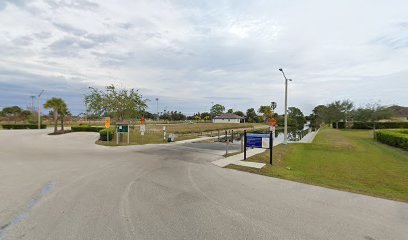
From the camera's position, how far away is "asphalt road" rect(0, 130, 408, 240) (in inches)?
165

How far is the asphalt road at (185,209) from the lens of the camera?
4195mm

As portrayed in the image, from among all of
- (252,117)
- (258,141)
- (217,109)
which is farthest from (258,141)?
(217,109)

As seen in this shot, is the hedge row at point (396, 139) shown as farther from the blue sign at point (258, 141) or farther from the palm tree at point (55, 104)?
the palm tree at point (55, 104)

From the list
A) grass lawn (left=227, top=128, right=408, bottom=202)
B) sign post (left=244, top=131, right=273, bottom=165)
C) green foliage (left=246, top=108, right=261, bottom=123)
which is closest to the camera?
grass lawn (left=227, top=128, right=408, bottom=202)

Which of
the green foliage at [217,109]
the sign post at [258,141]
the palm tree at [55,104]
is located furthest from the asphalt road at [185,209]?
the green foliage at [217,109]

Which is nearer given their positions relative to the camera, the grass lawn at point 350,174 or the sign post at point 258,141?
the grass lawn at point 350,174

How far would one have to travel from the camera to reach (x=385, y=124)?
45531 millimetres

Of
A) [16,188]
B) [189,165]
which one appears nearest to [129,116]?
[189,165]

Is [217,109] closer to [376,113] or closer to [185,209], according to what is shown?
[376,113]

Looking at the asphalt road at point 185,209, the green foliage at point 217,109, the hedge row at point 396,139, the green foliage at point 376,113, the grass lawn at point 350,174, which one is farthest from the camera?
the green foliage at point 217,109

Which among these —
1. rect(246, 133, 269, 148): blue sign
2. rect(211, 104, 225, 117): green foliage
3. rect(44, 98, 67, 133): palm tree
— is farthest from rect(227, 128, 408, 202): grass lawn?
rect(211, 104, 225, 117): green foliage

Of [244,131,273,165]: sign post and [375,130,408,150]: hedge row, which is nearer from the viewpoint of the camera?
[244,131,273,165]: sign post

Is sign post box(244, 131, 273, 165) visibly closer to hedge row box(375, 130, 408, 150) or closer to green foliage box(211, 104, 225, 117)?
hedge row box(375, 130, 408, 150)

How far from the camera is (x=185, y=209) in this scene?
17.3 feet
